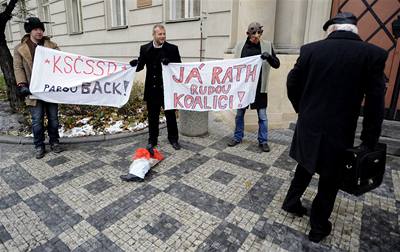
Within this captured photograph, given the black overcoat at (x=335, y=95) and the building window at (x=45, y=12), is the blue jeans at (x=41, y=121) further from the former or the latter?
the building window at (x=45, y=12)

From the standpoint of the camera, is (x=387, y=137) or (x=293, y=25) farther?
(x=293, y=25)

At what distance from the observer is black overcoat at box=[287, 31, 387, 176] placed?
6.70 feet

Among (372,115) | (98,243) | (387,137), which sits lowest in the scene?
(98,243)

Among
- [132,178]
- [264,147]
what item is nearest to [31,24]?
[132,178]

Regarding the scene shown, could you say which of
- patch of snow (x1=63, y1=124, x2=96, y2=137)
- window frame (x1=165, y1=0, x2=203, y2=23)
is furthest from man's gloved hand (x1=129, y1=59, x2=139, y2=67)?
window frame (x1=165, y1=0, x2=203, y2=23)

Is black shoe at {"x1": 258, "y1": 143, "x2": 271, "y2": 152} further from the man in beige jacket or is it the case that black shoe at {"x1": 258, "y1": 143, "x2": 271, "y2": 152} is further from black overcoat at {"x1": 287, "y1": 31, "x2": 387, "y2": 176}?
the man in beige jacket

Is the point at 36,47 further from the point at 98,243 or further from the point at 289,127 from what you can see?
the point at 289,127

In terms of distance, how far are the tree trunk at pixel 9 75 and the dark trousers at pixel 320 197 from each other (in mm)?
6977

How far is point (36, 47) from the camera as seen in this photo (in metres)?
4.22

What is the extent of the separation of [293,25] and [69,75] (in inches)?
174

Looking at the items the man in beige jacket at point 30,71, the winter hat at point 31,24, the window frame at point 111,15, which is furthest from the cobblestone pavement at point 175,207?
the window frame at point 111,15

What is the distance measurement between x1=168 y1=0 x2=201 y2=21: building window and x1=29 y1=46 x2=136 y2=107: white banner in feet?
13.7

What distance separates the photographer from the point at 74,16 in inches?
512

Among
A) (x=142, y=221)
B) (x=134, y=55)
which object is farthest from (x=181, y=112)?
(x=134, y=55)
